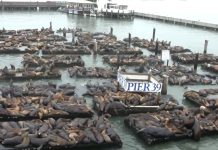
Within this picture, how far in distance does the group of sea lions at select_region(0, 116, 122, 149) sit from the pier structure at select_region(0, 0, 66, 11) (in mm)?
51030

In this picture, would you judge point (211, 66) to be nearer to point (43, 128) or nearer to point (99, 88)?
point (99, 88)

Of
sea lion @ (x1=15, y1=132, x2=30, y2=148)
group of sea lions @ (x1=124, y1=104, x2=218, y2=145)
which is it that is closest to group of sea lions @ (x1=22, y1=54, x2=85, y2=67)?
group of sea lions @ (x1=124, y1=104, x2=218, y2=145)

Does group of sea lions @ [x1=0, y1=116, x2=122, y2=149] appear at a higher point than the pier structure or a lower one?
lower

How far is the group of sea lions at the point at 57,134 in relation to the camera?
12734mm

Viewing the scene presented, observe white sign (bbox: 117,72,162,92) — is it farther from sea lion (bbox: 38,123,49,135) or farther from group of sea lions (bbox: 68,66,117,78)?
group of sea lions (bbox: 68,66,117,78)

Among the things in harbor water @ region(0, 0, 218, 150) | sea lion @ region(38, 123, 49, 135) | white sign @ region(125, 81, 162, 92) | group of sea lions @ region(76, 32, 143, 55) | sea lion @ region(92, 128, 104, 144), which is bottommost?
harbor water @ region(0, 0, 218, 150)

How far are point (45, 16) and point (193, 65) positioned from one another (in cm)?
3526

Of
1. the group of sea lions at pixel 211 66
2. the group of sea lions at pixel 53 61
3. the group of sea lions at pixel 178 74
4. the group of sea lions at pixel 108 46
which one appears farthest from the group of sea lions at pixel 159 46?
the group of sea lions at pixel 53 61

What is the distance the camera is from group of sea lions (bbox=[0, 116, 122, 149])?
41.8 ft

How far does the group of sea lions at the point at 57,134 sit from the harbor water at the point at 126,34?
94 cm

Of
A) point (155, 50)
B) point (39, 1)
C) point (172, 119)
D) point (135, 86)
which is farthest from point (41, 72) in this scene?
point (39, 1)

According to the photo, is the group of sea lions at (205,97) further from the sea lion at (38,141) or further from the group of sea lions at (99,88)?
the sea lion at (38,141)

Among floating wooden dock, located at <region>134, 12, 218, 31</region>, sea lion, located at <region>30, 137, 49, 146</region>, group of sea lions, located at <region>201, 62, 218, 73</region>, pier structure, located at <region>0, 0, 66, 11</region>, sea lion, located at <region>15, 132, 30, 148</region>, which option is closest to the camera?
sea lion, located at <region>15, 132, 30, 148</region>

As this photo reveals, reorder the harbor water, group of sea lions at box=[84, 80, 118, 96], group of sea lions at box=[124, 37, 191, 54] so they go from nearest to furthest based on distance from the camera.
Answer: the harbor water → group of sea lions at box=[84, 80, 118, 96] → group of sea lions at box=[124, 37, 191, 54]
